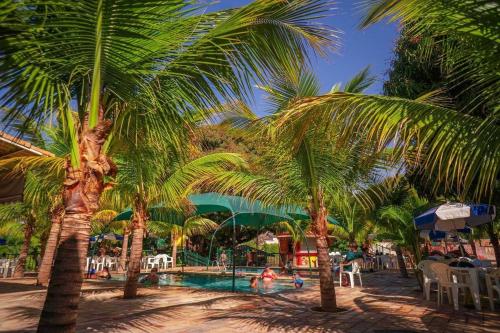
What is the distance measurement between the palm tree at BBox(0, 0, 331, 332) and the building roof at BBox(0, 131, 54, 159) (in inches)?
137

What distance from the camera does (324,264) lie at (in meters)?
6.47

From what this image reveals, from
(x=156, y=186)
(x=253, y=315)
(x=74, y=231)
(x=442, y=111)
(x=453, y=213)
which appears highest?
(x=156, y=186)

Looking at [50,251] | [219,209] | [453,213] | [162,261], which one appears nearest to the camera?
[453,213]

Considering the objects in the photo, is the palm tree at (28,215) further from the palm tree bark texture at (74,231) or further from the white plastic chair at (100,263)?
the palm tree bark texture at (74,231)

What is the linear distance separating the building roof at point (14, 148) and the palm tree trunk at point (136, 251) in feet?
8.20

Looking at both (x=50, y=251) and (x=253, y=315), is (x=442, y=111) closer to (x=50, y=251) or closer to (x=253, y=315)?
(x=253, y=315)

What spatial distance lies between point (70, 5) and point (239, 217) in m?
14.6

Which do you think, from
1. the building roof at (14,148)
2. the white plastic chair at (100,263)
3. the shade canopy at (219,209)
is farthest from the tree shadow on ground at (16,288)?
the white plastic chair at (100,263)

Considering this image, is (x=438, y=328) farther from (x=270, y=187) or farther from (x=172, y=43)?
(x=172, y=43)

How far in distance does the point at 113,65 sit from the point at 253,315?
4.90 m

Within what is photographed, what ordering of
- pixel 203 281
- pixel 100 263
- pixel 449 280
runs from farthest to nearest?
pixel 100 263, pixel 203 281, pixel 449 280

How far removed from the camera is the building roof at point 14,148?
622 cm

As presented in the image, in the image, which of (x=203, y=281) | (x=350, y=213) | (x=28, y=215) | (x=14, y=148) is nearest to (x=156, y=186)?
(x=14, y=148)

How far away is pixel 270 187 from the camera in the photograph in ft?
24.9
